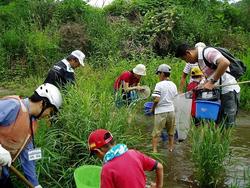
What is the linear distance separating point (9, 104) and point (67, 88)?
281cm

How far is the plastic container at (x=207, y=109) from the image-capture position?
5.87m

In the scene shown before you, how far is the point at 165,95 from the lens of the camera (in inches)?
276

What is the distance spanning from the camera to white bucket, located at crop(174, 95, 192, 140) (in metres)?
6.61

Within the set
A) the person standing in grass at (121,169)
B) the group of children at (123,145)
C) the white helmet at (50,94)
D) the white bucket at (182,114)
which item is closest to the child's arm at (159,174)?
the group of children at (123,145)

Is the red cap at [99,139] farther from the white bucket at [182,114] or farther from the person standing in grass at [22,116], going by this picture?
the white bucket at [182,114]

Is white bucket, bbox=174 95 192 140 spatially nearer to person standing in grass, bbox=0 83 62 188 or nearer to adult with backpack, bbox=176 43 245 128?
adult with backpack, bbox=176 43 245 128

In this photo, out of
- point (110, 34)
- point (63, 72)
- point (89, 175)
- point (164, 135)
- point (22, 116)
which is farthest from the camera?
point (110, 34)

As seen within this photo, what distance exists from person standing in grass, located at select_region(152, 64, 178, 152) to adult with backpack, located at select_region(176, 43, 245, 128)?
126cm

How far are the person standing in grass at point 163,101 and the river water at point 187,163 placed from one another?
387mm

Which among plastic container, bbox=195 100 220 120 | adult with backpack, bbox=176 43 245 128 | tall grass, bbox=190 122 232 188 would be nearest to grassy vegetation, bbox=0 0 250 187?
plastic container, bbox=195 100 220 120

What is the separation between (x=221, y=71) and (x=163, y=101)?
1.78 metres

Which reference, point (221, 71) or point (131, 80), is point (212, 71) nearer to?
point (221, 71)

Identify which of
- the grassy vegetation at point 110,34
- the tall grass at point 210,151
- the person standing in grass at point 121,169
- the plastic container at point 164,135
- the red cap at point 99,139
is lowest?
the plastic container at point 164,135

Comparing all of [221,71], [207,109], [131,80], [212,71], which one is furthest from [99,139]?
[131,80]
